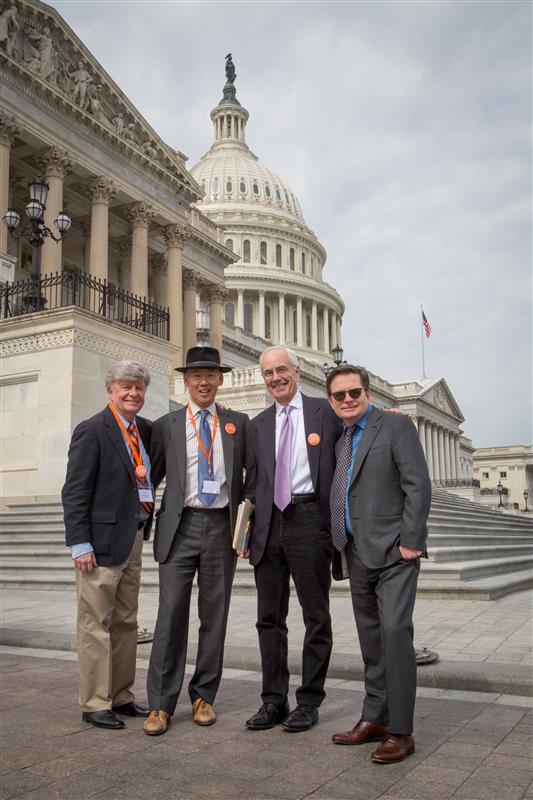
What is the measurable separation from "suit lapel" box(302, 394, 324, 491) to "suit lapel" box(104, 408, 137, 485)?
134 centimetres

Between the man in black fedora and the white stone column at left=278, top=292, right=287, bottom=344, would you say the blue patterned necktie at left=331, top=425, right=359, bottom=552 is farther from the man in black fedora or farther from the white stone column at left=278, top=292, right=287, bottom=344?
the white stone column at left=278, top=292, right=287, bottom=344

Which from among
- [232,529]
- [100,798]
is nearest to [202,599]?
[232,529]

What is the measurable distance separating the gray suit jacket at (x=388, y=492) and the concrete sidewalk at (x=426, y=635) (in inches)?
77.9

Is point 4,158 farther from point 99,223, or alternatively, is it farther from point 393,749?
point 393,749

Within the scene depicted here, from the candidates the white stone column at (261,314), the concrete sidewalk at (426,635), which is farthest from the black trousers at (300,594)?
the white stone column at (261,314)

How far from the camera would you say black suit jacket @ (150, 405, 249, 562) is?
5.39 meters

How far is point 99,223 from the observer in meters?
35.6

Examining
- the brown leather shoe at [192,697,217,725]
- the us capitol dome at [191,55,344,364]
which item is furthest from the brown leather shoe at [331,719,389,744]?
the us capitol dome at [191,55,344,364]

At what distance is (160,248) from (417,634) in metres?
37.8

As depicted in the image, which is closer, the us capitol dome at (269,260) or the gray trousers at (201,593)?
the gray trousers at (201,593)

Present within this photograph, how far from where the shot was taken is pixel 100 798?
373 cm

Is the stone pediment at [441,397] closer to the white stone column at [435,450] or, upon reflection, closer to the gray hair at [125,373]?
the white stone column at [435,450]

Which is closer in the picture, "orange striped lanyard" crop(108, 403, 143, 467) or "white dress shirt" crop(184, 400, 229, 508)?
"white dress shirt" crop(184, 400, 229, 508)

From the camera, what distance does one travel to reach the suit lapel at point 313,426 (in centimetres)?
523
